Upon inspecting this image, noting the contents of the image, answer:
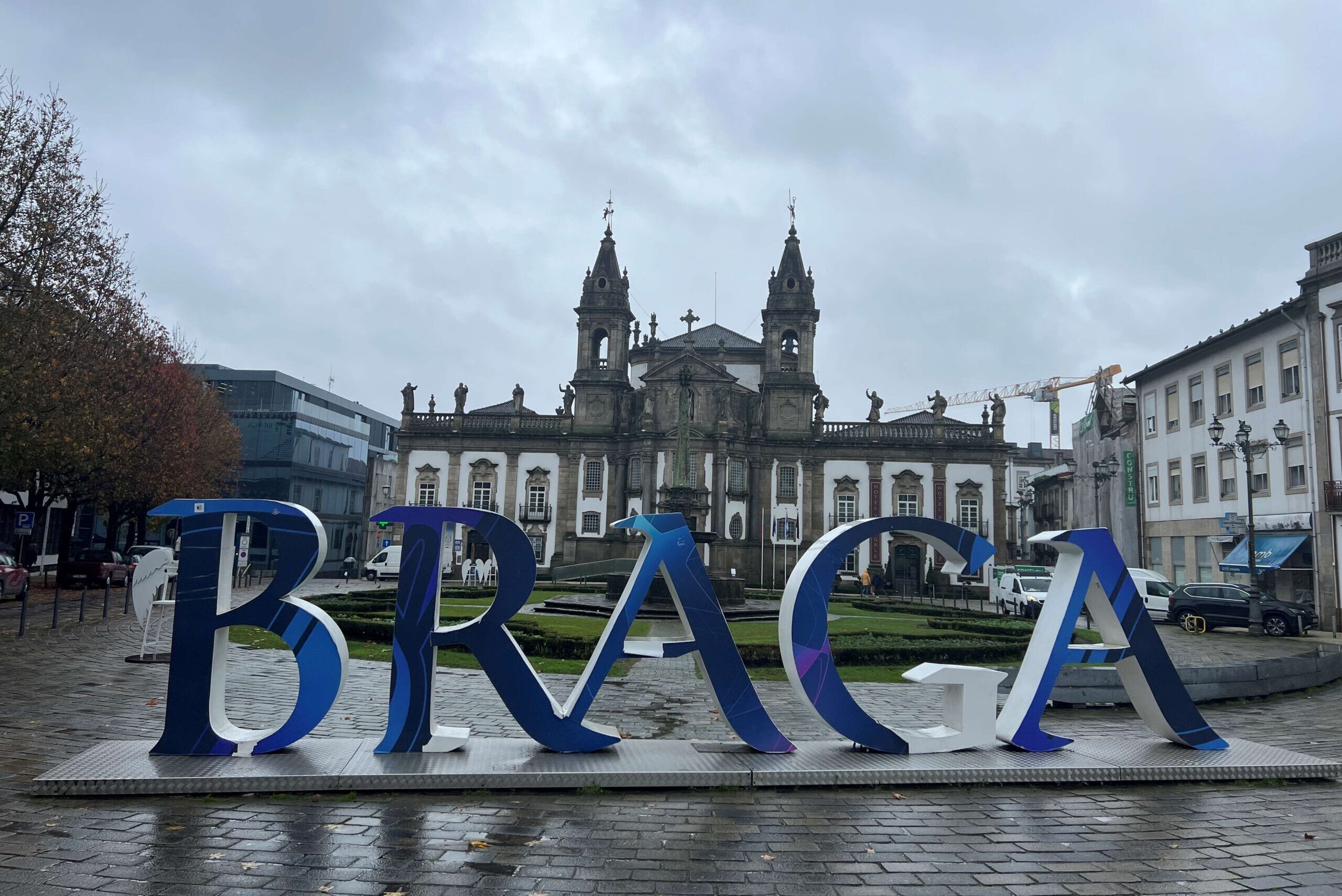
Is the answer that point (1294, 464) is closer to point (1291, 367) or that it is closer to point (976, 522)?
point (1291, 367)

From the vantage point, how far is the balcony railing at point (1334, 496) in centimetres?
2500

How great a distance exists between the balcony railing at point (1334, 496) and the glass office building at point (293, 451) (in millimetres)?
50809

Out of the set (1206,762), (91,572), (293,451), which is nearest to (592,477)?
(293,451)

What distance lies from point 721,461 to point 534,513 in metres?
12.2

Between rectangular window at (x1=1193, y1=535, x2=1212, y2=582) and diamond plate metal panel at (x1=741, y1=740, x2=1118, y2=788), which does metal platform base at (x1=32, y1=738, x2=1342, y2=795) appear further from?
rectangular window at (x1=1193, y1=535, x2=1212, y2=582)

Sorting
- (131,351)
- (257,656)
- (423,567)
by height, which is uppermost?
(131,351)

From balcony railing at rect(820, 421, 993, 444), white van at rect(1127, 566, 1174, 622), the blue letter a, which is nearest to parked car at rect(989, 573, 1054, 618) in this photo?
white van at rect(1127, 566, 1174, 622)

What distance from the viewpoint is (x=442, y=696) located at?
36.1ft

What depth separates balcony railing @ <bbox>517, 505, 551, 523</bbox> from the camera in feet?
176

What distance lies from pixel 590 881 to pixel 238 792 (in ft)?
10.4

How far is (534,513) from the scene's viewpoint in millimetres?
53875

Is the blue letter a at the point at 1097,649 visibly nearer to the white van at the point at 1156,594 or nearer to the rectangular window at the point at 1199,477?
the white van at the point at 1156,594

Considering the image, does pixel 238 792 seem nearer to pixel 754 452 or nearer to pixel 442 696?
pixel 442 696

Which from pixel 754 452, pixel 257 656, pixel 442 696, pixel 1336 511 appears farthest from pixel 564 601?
pixel 754 452
